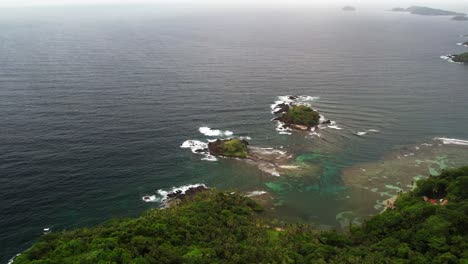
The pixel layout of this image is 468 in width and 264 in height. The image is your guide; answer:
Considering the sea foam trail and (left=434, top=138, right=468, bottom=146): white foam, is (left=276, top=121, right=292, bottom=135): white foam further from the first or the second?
(left=434, top=138, right=468, bottom=146): white foam

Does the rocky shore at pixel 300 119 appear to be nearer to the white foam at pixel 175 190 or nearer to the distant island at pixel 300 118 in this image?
the distant island at pixel 300 118

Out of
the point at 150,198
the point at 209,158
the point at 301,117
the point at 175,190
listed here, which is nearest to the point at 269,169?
the point at 209,158

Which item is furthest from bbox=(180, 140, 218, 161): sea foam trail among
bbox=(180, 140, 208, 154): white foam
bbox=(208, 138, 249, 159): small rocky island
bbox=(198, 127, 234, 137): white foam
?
bbox=(198, 127, 234, 137): white foam

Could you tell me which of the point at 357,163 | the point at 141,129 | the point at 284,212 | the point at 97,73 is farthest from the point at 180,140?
the point at 97,73

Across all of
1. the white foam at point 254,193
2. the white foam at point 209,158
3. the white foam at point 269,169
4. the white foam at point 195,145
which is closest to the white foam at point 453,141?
the white foam at point 269,169

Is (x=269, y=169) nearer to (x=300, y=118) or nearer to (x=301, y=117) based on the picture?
(x=300, y=118)
